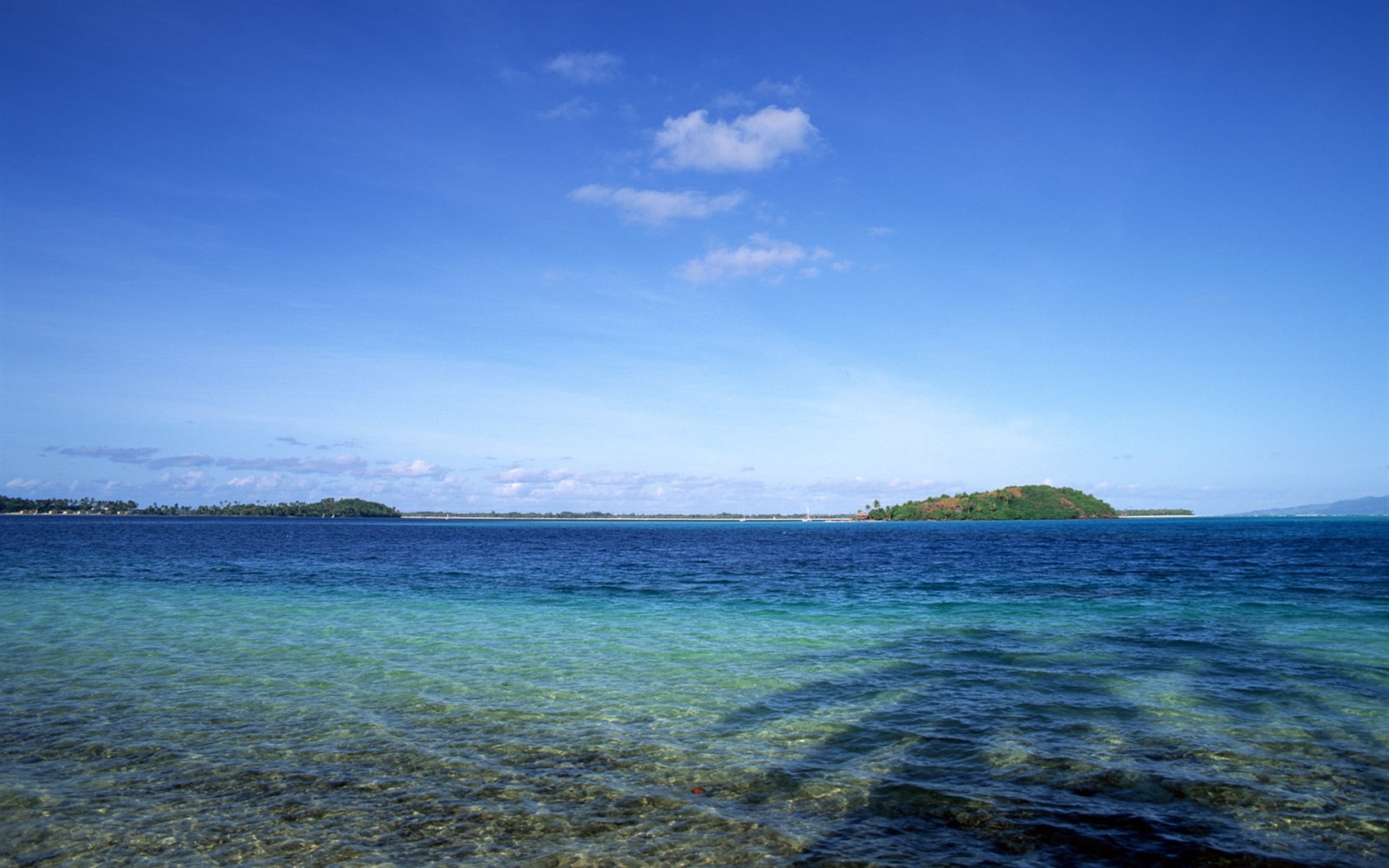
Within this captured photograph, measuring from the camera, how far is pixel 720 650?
64.0 ft

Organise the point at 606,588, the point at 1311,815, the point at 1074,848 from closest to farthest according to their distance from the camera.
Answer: the point at 1074,848, the point at 1311,815, the point at 606,588

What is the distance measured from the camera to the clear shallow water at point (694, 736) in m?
7.98

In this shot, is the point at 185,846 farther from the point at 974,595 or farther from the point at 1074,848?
the point at 974,595

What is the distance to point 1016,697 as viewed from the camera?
14.2 m

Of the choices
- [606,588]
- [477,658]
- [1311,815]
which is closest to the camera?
[1311,815]

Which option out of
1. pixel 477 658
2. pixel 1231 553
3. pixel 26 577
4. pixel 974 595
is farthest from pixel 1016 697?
pixel 1231 553

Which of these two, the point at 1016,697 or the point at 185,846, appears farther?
the point at 1016,697

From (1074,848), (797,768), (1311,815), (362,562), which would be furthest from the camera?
(362,562)

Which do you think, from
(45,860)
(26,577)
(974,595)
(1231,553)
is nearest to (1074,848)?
(45,860)

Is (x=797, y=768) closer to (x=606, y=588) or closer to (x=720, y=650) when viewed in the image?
(x=720, y=650)

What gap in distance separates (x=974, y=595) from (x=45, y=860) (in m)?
31.6

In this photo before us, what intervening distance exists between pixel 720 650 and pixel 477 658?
614cm

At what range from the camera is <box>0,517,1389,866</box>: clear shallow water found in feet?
26.2

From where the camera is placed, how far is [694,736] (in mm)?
11781
